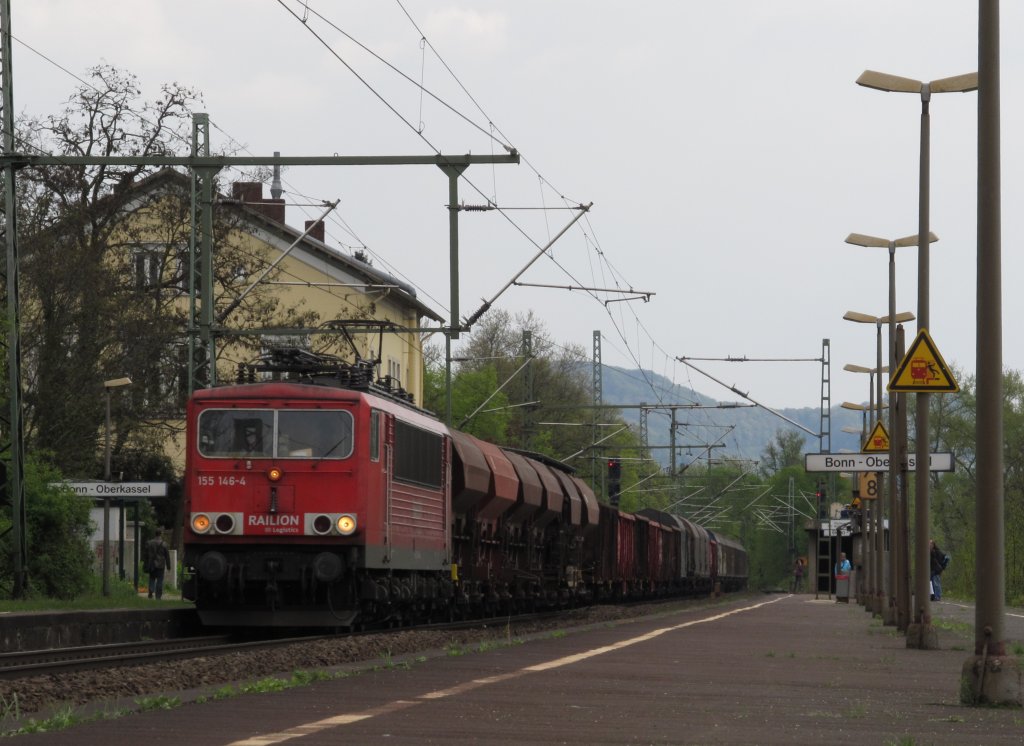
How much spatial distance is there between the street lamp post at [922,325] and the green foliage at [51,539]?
1383 cm

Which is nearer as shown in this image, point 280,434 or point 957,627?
point 280,434

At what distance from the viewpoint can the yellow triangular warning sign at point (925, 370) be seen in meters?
19.6

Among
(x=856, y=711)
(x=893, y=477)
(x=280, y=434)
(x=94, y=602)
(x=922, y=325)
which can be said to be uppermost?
(x=922, y=325)

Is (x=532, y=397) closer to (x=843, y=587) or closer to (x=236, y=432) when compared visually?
(x=843, y=587)

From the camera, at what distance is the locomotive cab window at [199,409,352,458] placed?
22000mm

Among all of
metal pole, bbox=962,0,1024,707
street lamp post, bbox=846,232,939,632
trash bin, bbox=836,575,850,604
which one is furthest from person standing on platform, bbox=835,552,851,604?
metal pole, bbox=962,0,1024,707

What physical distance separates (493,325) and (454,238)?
85.1 m

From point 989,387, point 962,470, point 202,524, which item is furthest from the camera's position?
point 962,470

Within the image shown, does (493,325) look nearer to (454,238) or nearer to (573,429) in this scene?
(573,429)

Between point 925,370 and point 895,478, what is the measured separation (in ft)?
40.8

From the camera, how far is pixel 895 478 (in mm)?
31656

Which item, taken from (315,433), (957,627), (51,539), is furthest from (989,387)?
(51,539)

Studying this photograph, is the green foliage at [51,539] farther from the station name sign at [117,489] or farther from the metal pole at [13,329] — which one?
the metal pole at [13,329]

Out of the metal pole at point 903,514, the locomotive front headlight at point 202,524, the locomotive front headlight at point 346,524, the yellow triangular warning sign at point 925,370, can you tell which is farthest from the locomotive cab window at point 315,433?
the metal pole at point 903,514
